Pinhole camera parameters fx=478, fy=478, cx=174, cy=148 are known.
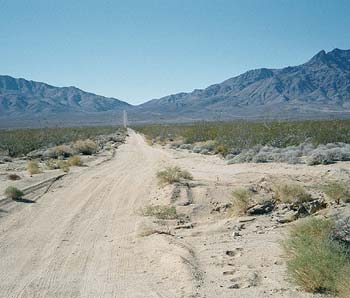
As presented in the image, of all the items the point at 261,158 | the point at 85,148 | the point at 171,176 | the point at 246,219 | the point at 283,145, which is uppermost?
the point at 246,219

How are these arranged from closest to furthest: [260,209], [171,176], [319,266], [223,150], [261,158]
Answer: [319,266], [260,209], [171,176], [261,158], [223,150]

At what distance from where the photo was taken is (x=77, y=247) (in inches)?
476

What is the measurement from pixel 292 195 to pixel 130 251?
224 inches

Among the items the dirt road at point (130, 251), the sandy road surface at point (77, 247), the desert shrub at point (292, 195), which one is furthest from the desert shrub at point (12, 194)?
the desert shrub at point (292, 195)

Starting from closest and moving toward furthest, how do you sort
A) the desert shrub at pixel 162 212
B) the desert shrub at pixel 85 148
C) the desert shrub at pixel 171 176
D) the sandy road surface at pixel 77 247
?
the sandy road surface at pixel 77 247 < the desert shrub at pixel 162 212 < the desert shrub at pixel 171 176 < the desert shrub at pixel 85 148

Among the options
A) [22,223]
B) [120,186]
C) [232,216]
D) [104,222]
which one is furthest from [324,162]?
[22,223]

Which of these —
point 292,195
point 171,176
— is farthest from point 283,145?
point 292,195

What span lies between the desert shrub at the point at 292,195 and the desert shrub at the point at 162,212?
336cm

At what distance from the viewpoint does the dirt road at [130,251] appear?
29.0 feet

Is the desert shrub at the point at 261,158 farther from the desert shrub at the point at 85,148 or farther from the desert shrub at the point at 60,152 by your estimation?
the desert shrub at the point at 85,148

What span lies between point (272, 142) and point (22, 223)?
24.9m

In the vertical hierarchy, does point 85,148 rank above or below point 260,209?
→ below

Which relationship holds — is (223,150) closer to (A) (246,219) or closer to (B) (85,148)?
(B) (85,148)

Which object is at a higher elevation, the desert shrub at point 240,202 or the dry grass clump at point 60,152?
the desert shrub at point 240,202
